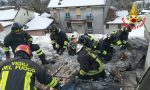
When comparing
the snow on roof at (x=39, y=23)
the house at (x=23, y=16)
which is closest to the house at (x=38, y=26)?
the snow on roof at (x=39, y=23)

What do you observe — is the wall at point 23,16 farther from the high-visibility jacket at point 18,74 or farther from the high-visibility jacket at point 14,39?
the high-visibility jacket at point 18,74

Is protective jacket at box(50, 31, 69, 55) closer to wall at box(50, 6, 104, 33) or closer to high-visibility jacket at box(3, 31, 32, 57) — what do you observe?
high-visibility jacket at box(3, 31, 32, 57)

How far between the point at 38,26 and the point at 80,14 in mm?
5501

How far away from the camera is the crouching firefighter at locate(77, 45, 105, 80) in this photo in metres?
5.81

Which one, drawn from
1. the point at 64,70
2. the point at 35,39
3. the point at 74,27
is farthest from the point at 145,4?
the point at 64,70

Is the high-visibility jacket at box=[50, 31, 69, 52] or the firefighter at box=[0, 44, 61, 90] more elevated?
the firefighter at box=[0, 44, 61, 90]

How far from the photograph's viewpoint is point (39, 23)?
2958cm

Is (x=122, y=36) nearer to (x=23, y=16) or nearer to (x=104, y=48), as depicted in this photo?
(x=104, y=48)

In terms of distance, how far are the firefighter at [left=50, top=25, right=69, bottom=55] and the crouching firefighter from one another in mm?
2526

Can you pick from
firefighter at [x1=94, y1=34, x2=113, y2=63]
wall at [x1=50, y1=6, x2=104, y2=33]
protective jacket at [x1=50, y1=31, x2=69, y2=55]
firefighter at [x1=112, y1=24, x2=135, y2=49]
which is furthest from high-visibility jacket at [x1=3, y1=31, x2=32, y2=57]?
wall at [x1=50, y1=6, x2=104, y2=33]

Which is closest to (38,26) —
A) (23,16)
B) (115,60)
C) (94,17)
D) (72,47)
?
(23,16)

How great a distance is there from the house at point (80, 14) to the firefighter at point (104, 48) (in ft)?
66.3

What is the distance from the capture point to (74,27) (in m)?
30.8

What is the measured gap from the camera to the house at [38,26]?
2831 centimetres
